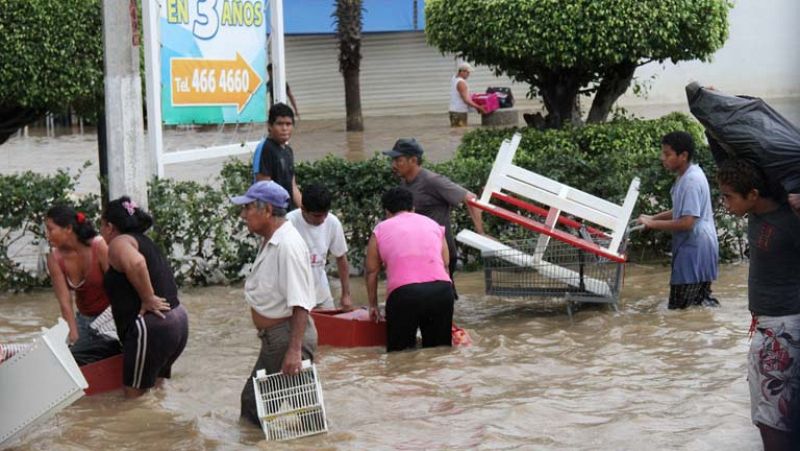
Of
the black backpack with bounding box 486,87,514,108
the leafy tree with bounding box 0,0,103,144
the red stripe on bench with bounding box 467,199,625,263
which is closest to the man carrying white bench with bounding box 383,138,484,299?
the red stripe on bench with bounding box 467,199,625,263

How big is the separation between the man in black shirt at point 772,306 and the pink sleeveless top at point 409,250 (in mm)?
3323

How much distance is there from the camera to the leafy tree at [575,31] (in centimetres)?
1251

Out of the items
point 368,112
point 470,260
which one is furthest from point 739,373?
point 368,112

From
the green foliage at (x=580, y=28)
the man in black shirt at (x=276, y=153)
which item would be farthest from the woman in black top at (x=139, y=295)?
the green foliage at (x=580, y=28)

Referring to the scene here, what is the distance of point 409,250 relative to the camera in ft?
27.6

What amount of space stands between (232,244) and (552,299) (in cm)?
351

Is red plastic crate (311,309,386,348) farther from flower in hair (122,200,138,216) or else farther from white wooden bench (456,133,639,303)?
flower in hair (122,200,138,216)

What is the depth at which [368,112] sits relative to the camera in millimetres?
33094

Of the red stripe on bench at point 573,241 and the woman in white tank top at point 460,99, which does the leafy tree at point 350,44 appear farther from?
the red stripe on bench at point 573,241

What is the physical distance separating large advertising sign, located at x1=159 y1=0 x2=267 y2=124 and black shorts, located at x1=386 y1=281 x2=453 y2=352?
408 cm

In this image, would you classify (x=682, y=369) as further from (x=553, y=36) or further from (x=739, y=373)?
(x=553, y=36)

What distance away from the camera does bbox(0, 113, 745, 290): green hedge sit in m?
11.3

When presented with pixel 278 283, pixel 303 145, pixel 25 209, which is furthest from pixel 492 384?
pixel 303 145

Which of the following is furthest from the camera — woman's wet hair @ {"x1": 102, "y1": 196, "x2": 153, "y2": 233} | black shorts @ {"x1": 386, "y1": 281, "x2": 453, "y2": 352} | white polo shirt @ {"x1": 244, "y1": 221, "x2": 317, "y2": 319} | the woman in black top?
black shorts @ {"x1": 386, "y1": 281, "x2": 453, "y2": 352}
